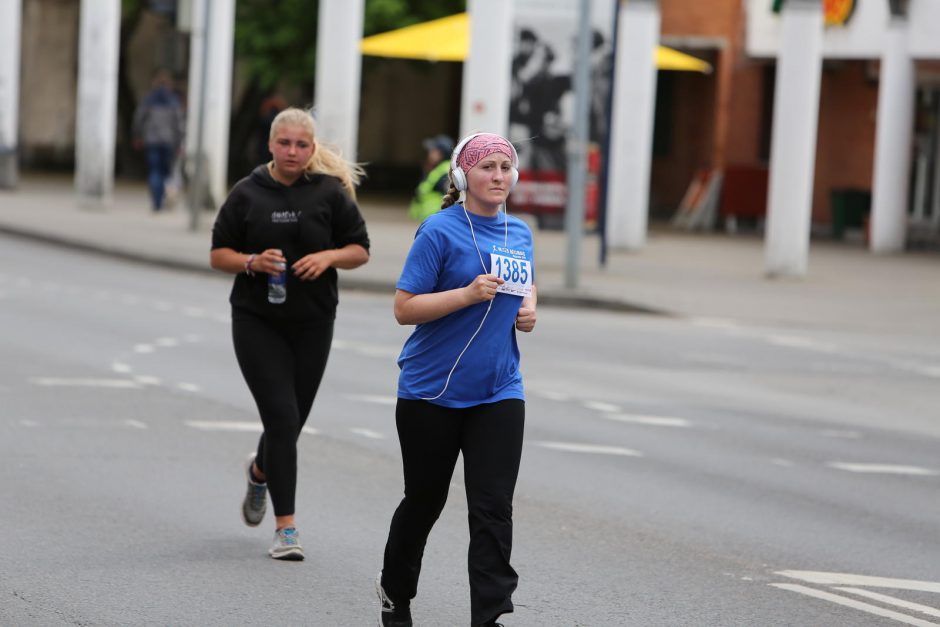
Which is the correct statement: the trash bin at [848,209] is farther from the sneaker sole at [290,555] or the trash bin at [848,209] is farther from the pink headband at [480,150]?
the pink headband at [480,150]

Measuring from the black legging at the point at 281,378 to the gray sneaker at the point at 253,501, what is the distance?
110mm

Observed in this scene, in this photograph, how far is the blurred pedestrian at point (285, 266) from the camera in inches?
319

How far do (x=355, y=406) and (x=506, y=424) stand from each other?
6.30m

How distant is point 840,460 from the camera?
1141cm

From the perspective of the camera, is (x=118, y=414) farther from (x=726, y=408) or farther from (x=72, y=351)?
(x=726, y=408)

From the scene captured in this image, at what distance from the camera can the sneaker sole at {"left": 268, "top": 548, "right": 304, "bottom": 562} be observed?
26.0ft

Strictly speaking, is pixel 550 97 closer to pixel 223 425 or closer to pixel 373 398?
pixel 373 398

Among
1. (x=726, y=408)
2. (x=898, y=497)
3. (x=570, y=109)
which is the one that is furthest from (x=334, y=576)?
(x=570, y=109)

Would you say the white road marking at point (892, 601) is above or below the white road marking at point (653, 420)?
below

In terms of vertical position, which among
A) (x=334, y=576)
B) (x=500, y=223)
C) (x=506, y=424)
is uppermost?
(x=500, y=223)

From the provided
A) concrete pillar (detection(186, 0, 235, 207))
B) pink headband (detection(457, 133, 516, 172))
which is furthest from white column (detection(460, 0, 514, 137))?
pink headband (detection(457, 133, 516, 172))

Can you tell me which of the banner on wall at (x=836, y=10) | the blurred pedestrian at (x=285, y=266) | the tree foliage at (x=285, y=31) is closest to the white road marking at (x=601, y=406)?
the blurred pedestrian at (x=285, y=266)

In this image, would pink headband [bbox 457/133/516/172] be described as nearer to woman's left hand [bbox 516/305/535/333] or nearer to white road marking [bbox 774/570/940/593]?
woman's left hand [bbox 516/305/535/333]

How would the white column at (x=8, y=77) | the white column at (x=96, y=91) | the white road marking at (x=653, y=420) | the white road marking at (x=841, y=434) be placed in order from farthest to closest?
1. the white column at (x=8, y=77)
2. the white column at (x=96, y=91)
3. the white road marking at (x=653, y=420)
4. the white road marking at (x=841, y=434)
